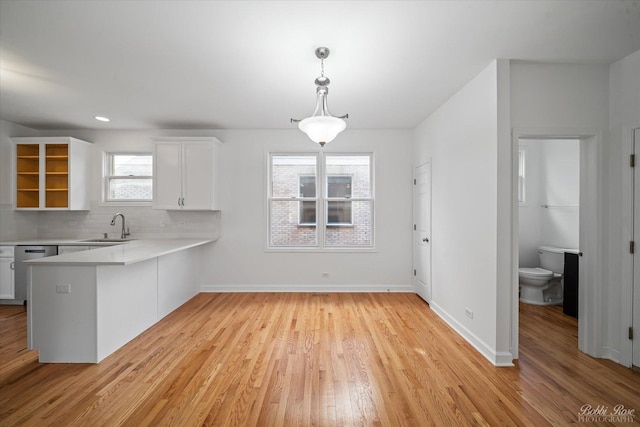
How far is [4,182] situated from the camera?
4.13 meters

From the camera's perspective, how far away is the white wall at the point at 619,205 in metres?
2.37

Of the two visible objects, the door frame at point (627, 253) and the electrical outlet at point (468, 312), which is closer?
the door frame at point (627, 253)

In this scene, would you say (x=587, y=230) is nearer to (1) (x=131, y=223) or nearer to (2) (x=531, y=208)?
(2) (x=531, y=208)

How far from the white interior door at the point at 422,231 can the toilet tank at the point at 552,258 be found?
6.29 feet

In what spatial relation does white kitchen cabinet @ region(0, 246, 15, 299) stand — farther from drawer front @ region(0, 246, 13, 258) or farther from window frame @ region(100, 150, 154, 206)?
window frame @ region(100, 150, 154, 206)

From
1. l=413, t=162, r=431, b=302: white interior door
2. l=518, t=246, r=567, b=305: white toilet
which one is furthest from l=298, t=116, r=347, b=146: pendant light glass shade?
l=518, t=246, r=567, b=305: white toilet

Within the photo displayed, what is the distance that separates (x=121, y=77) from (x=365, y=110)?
279cm

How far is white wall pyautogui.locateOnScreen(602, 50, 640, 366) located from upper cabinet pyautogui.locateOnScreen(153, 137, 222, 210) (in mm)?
4612

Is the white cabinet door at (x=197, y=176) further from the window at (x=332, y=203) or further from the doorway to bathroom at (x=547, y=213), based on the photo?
A: the doorway to bathroom at (x=547, y=213)

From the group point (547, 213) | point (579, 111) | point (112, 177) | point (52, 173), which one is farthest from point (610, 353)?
point (52, 173)

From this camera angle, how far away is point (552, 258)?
4.16 metres

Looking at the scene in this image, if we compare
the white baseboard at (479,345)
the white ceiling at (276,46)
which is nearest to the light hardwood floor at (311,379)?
the white baseboard at (479,345)

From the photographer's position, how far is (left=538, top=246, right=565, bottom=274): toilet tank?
404 centimetres

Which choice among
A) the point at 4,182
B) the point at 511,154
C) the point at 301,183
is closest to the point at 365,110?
the point at 301,183
